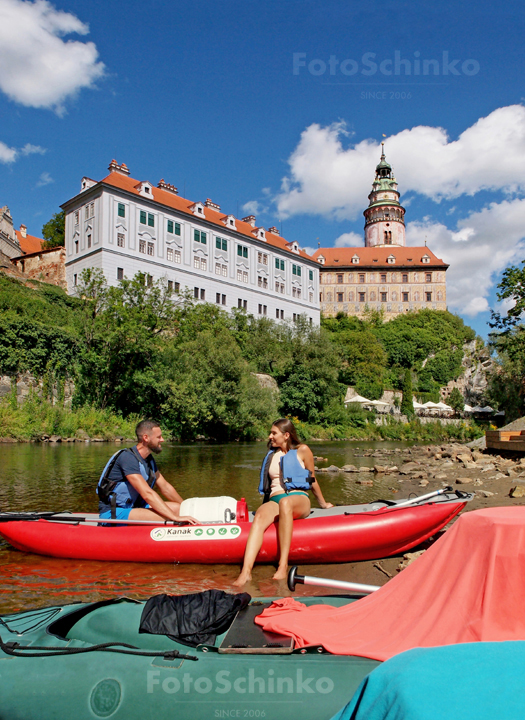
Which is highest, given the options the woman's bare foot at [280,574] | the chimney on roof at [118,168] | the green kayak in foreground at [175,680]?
the chimney on roof at [118,168]

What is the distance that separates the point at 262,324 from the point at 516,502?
3970cm

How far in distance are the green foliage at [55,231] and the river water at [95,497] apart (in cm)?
3271

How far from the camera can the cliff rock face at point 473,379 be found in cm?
5594

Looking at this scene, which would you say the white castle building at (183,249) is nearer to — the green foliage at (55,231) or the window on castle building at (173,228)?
the window on castle building at (173,228)

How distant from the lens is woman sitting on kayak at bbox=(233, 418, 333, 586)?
18.2 ft

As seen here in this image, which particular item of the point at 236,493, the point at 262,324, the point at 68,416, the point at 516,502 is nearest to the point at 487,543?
the point at 516,502

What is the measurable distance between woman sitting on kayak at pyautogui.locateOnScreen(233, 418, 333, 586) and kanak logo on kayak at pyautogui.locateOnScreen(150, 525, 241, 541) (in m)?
0.35

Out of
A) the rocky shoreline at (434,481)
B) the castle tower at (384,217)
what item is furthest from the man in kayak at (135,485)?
the castle tower at (384,217)

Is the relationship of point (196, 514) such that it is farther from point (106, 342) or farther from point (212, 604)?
point (106, 342)

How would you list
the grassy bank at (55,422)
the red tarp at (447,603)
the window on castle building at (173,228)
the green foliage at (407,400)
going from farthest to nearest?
1. the green foliage at (407,400)
2. the window on castle building at (173,228)
3. the grassy bank at (55,422)
4. the red tarp at (447,603)

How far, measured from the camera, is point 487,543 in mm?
2238

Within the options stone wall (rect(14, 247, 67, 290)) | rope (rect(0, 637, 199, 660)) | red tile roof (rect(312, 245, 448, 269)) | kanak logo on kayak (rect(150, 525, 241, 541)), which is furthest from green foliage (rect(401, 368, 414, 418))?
rope (rect(0, 637, 199, 660))

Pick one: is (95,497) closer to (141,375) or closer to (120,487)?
(120,487)

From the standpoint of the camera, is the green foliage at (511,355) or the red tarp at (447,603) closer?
the red tarp at (447,603)
